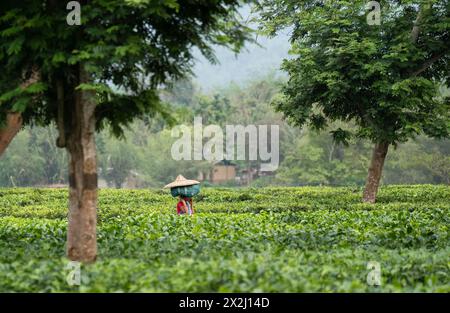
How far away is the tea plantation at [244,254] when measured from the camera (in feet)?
24.6

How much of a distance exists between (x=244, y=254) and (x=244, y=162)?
54.4 meters

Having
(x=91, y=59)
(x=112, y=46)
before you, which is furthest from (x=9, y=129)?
(x=112, y=46)

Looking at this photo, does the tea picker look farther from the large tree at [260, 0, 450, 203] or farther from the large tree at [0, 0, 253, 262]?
the large tree at [260, 0, 450, 203]

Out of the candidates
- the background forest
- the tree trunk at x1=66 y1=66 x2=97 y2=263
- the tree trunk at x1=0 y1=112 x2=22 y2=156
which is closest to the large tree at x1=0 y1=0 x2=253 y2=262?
the tree trunk at x1=66 y1=66 x2=97 y2=263

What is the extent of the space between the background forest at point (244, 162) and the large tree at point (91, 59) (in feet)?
131

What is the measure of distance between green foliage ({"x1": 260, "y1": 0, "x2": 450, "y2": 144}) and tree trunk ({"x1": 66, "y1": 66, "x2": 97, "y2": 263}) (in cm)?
1172

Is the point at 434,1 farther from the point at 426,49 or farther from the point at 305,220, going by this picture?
the point at 305,220

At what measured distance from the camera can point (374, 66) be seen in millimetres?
19516

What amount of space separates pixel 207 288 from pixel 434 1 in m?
15.1

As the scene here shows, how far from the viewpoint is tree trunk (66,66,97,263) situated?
950 centimetres

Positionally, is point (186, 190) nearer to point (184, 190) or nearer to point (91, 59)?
point (184, 190)

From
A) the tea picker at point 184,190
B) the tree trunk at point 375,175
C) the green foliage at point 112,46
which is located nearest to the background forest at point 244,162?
the tree trunk at point 375,175

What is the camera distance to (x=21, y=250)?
32.6 ft

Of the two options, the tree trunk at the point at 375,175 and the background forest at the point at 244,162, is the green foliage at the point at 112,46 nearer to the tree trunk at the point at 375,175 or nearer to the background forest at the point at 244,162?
the tree trunk at the point at 375,175
